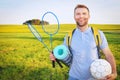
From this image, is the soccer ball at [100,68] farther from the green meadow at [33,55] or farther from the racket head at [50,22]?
the green meadow at [33,55]

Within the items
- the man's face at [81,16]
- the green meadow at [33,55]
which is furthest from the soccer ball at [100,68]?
the green meadow at [33,55]

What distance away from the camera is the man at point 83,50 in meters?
3.23

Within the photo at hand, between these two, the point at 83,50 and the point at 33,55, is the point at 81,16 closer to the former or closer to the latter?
the point at 83,50

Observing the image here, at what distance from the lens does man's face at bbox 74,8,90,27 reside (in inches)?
128

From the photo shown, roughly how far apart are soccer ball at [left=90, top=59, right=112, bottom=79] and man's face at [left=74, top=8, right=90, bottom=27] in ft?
1.33

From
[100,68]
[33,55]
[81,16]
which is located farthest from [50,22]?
[100,68]

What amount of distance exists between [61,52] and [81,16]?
45 cm

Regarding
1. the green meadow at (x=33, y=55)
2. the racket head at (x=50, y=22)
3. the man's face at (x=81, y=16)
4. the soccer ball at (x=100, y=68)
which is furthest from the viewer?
the green meadow at (x=33, y=55)

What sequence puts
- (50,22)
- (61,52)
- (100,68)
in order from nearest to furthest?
(100,68) → (61,52) → (50,22)

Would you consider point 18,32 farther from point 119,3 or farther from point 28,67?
point 119,3

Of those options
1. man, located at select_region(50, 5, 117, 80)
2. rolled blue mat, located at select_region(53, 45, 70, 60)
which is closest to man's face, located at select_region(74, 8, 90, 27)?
man, located at select_region(50, 5, 117, 80)

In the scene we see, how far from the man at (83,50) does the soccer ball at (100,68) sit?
0.22ft

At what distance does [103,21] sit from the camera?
208 inches

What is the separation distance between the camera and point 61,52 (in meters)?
3.43
